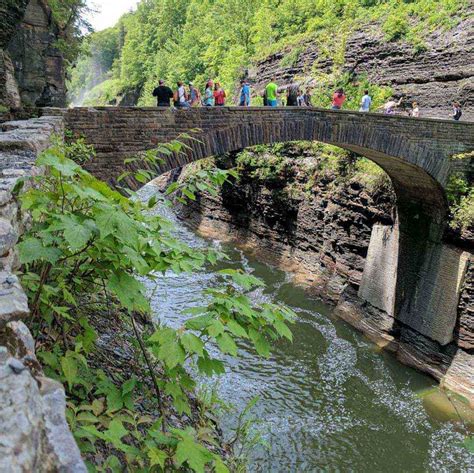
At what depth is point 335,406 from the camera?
30.2 feet

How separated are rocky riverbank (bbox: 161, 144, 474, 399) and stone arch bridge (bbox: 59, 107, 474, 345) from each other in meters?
0.40

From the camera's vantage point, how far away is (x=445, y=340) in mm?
10445

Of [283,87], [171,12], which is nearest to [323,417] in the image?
[283,87]

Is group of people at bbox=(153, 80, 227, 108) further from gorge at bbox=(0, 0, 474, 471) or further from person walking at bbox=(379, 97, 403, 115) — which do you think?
person walking at bbox=(379, 97, 403, 115)

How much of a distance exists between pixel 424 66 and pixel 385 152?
7954mm

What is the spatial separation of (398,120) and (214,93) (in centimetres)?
454

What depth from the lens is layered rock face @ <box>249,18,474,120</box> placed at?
47.4 ft

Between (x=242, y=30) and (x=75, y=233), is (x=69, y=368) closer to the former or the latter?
(x=75, y=233)

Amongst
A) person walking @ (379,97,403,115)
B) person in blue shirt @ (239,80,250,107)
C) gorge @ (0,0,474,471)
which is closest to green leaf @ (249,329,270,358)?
gorge @ (0,0,474,471)

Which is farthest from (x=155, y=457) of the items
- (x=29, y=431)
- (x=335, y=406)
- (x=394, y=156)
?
(x=394, y=156)

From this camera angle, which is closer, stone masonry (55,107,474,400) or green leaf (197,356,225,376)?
green leaf (197,356,225,376)

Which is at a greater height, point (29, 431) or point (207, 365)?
point (29, 431)

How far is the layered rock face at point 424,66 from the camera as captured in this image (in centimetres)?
1445

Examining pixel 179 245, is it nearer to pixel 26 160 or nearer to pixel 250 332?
pixel 250 332
